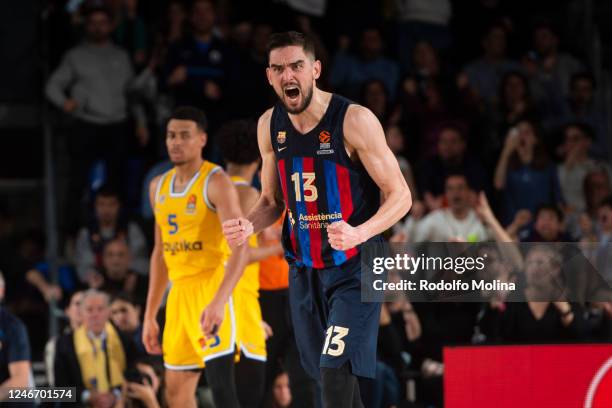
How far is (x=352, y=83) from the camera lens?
36.4 feet

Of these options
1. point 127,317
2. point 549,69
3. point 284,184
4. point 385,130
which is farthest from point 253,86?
point 284,184

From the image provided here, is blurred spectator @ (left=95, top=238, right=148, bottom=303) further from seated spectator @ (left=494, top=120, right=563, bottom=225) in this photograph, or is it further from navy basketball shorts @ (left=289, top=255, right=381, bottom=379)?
seated spectator @ (left=494, top=120, right=563, bottom=225)

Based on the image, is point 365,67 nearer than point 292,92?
No

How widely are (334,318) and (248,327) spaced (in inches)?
69.0

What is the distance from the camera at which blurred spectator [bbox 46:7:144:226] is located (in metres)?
10.4

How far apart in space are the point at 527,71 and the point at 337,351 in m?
7.03

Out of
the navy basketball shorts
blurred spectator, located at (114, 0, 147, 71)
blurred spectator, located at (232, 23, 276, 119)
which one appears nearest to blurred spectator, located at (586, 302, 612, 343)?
the navy basketball shorts

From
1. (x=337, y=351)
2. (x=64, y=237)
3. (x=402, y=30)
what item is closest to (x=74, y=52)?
(x=64, y=237)

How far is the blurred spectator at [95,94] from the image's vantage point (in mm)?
10398

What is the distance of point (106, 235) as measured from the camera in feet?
31.2

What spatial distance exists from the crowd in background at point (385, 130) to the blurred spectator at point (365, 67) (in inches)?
0.6

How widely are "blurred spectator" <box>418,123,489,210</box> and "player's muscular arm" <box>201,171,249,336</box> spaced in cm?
377

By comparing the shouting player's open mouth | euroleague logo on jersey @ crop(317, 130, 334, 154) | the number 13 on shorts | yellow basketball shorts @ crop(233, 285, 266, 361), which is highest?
the shouting player's open mouth

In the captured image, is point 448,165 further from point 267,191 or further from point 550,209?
point 267,191
